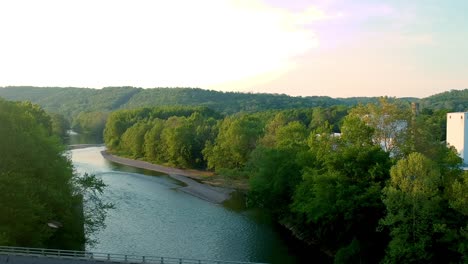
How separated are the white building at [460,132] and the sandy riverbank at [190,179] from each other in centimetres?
2844

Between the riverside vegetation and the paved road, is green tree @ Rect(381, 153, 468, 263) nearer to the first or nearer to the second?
the riverside vegetation

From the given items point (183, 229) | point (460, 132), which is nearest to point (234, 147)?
point (183, 229)

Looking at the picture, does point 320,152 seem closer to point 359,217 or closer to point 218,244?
point 359,217

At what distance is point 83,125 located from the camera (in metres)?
182

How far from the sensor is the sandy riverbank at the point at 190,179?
6508cm

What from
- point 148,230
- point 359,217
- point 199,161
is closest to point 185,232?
point 148,230

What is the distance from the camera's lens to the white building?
49534 mm

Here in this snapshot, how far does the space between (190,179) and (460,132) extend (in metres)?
44.4

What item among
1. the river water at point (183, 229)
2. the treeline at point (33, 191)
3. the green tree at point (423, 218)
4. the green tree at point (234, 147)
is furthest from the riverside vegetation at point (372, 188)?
the treeline at point (33, 191)

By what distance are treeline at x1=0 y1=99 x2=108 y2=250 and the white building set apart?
3667cm

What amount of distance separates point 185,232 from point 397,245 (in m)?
21.3

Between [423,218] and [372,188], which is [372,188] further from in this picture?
[423,218]

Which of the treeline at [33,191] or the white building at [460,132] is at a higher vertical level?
the white building at [460,132]

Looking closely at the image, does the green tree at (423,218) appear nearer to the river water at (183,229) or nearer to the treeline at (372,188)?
the treeline at (372,188)
